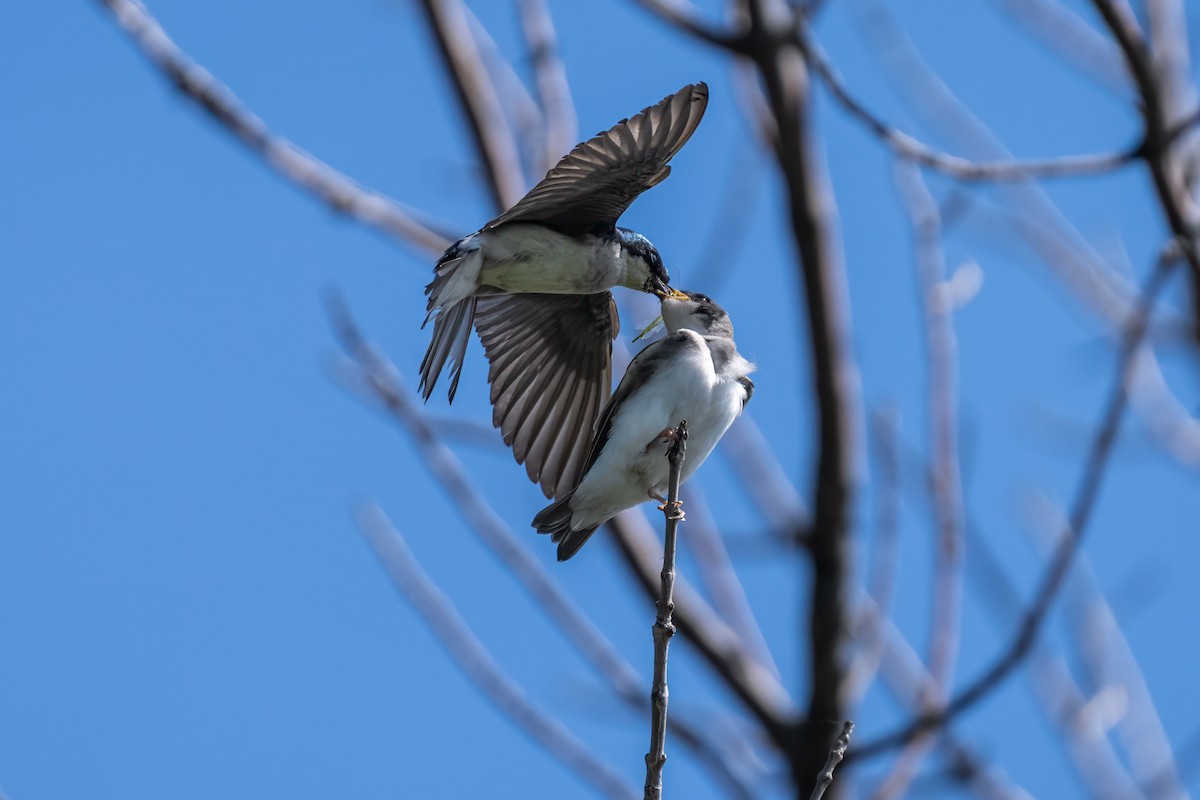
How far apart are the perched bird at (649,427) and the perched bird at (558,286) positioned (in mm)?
399

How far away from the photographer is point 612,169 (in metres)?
3.48

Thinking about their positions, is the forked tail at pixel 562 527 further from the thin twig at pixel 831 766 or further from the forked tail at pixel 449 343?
the thin twig at pixel 831 766

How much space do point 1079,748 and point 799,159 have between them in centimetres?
191

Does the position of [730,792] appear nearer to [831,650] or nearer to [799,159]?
[831,650]

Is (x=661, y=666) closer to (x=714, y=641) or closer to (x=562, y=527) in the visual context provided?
(x=562, y=527)

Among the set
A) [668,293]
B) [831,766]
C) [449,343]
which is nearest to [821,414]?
[668,293]

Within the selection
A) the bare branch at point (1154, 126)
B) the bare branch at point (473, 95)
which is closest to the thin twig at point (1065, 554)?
the bare branch at point (1154, 126)

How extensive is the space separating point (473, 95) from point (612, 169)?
1.42 m

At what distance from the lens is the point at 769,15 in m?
4.00

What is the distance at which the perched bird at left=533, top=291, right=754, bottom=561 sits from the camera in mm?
3041

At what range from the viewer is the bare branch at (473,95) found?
15.5 feet

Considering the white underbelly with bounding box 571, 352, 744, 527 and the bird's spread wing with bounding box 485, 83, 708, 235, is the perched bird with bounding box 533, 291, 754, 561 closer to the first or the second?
the white underbelly with bounding box 571, 352, 744, 527

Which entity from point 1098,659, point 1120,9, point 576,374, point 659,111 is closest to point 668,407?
point 659,111

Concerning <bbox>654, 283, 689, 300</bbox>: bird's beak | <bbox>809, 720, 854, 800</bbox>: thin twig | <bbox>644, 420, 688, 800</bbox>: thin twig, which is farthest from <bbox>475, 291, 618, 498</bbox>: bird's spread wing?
<bbox>809, 720, 854, 800</bbox>: thin twig
